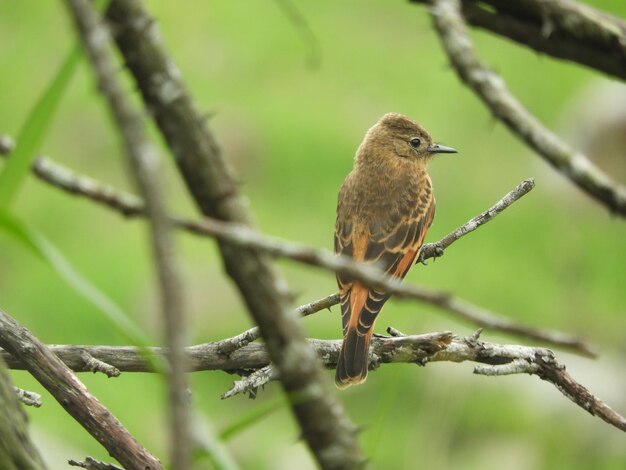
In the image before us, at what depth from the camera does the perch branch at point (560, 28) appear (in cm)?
327

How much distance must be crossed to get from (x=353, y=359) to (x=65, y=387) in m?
1.85

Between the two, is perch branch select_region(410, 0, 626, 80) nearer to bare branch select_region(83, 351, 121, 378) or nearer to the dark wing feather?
bare branch select_region(83, 351, 121, 378)

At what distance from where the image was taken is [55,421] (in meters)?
10.8

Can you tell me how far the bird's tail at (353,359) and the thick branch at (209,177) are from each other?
238 cm

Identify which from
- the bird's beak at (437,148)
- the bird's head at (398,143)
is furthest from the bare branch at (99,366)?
the bird's beak at (437,148)

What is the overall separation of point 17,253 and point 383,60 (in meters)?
5.15

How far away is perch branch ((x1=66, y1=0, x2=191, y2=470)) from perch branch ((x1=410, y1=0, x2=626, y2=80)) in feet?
5.34

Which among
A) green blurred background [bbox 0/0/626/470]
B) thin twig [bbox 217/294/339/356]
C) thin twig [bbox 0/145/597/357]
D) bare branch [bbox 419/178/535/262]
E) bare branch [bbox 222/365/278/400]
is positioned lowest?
green blurred background [bbox 0/0/626/470]

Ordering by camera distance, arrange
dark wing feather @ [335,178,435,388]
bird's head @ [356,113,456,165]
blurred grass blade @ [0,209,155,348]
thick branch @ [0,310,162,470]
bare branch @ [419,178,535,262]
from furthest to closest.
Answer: bird's head @ [356,113,456,165]
dark wing feather @ [335,178,435,388]
bare branch @ [419,178,535,262]
thick branch @ [0,310,162,470]
blurred grass blade @ [0,209,155,348]

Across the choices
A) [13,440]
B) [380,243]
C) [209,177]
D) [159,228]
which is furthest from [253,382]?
[380,243]

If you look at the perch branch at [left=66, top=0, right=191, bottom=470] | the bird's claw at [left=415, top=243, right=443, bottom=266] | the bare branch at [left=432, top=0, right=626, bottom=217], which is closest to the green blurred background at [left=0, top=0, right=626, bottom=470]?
the bird's claw at [left=415, top=243, right=443, bottom=266]

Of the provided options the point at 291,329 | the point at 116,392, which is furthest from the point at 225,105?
the point at 291,329

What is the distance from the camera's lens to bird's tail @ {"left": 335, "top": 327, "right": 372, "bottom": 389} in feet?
15.3

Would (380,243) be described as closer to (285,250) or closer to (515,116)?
(515,116)
